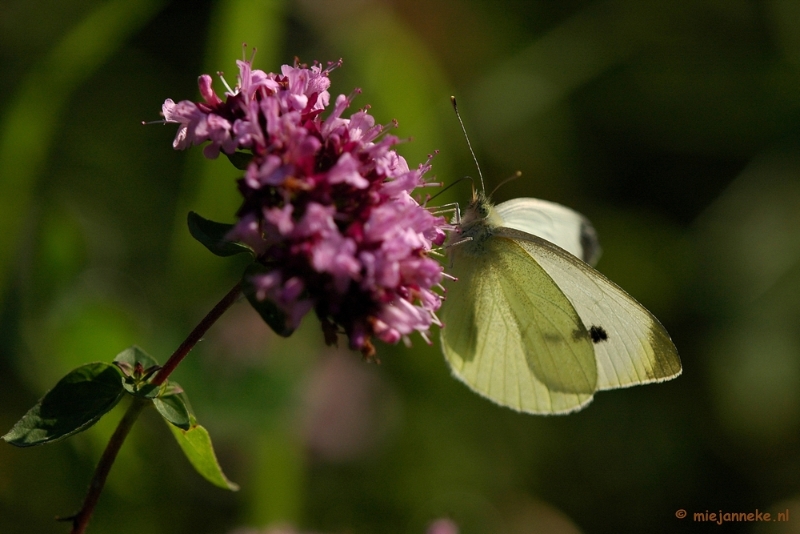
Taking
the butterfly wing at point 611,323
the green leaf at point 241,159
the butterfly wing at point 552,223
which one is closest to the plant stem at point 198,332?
the green leaf at point 241,159

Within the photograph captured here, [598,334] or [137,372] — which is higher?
[598,334]

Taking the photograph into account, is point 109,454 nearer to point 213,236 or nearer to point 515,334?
point 213,236

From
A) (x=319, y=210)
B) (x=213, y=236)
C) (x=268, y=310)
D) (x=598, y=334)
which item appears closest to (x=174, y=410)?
(x=268, y=310)

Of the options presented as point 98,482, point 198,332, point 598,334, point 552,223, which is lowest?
point 98,482

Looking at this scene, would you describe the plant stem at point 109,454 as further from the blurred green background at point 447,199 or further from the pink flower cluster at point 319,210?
the blurred green background at point 447,199

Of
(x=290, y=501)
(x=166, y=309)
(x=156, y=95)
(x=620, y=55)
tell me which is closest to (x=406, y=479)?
(x=290, y=501)
